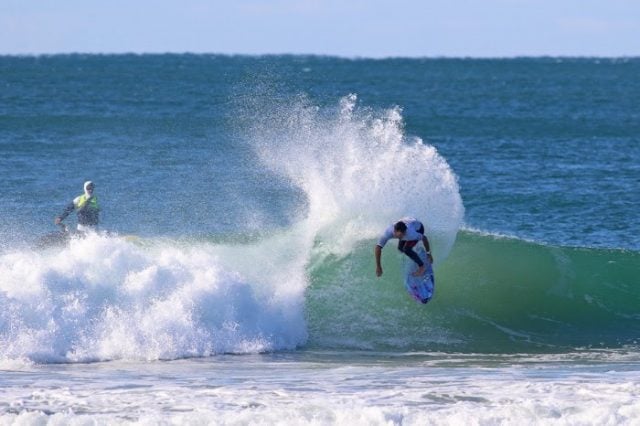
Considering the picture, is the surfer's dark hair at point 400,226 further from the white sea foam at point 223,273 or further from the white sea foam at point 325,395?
the white sea foam at point 223,273

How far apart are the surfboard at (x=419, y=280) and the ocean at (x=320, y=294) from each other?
730 mm

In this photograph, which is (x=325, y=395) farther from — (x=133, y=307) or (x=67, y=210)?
(x=67, y=210)

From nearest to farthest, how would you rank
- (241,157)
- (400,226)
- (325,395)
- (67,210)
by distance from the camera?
(325,395), (400,226), (67,210), (241,157)

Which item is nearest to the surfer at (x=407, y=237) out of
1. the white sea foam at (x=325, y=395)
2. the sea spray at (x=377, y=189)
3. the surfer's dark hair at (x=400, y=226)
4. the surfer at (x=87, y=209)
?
the surfer's dark hair at (x=400, y=226)

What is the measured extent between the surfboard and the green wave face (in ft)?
2.38

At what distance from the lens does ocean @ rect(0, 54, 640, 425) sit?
1338 cm

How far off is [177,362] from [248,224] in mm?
10234

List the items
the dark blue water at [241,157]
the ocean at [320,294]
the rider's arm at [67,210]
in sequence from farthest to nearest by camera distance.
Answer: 1. the dark blue water at [241,157]
2. the rider's arm at [67,210]
3. the ocean at [320,294]

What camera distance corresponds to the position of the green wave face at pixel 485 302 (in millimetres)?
18062

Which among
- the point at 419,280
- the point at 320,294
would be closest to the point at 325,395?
the point at 419,280

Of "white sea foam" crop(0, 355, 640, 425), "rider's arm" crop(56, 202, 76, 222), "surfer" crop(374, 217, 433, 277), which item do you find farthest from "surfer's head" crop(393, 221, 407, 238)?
"rider's arm" crop(56, 202, 76, 222)

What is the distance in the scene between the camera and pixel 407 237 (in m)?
16.9

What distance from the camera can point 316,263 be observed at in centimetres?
1998

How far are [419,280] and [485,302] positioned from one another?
8.34ft
